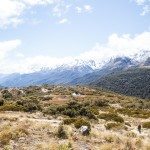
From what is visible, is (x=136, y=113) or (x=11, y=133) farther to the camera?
(x=136, y=113)

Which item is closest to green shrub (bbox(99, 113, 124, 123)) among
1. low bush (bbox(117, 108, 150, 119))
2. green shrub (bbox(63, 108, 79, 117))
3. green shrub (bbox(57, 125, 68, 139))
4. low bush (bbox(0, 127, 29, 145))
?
green shrub (bbox(63, 108, 79, 117))

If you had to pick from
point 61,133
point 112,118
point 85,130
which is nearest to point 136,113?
point 112,118

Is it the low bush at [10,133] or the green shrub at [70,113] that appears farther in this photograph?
the green shrub at [70,113]

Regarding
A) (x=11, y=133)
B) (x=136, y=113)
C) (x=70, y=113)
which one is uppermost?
(x=11, y=133)

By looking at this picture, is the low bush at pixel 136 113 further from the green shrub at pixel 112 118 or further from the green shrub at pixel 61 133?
the green shrub at pixel 61 133

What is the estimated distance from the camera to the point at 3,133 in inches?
792

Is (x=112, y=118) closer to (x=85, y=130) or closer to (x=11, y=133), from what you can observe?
(x=85, y=130)

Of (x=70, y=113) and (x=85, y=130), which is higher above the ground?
(x=85, y=130)

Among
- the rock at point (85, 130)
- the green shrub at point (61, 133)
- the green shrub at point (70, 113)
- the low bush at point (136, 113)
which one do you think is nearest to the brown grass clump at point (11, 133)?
the green shrub at point (61, 133)

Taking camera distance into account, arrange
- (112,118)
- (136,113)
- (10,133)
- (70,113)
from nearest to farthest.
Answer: (10,133) → (70,113) → (112,118) → (136,113)

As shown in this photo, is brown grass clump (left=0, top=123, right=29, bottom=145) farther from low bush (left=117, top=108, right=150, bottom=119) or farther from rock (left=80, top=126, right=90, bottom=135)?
low bush (left=117, top=108, right=150, bottom=119)

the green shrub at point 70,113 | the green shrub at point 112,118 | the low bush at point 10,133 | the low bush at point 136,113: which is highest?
the low bush at point 10,133

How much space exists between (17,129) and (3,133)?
1.31 meters

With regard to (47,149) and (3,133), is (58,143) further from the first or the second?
(3,133)
